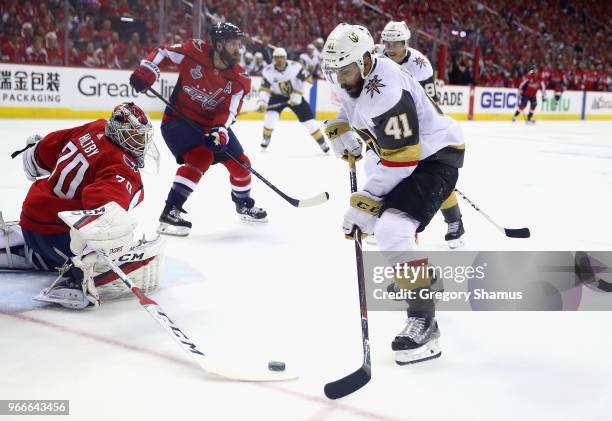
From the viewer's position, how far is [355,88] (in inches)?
91.4

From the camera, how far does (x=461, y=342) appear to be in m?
2.53

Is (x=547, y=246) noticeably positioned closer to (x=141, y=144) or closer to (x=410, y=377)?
(x=410, y=377)

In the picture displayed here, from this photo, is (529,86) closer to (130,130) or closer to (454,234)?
(454,234)

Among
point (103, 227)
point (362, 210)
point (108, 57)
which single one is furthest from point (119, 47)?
point (362, 210)

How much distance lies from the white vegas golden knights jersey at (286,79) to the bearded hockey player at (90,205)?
5671mm

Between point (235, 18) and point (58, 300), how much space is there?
10.3 m

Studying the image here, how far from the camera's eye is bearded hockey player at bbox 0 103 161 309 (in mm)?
2311

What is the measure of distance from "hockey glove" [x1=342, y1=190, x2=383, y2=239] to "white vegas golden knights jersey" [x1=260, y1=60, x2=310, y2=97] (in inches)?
245

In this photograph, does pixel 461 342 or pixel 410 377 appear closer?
pixel 410 377

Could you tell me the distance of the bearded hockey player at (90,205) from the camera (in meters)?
2.31

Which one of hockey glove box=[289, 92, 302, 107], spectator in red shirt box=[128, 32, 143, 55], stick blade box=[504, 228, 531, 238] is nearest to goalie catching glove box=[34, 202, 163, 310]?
stick blade box=[504, 228, 531, 238]

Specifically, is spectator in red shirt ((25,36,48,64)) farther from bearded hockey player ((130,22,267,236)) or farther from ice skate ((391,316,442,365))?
ice skate ((391,316,442,365))

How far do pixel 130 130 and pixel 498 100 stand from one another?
14.1m

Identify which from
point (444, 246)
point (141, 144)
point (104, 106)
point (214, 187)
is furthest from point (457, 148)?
point (104, 106)
